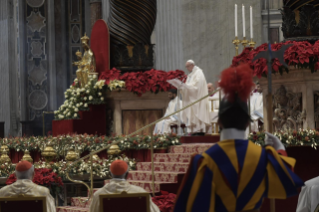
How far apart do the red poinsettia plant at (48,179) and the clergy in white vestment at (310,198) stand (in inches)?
175

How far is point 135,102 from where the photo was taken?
15.5 m

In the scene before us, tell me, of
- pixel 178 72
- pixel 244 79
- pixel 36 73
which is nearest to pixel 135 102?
pixel 178 72

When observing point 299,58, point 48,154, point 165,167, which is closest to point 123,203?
point 299,58

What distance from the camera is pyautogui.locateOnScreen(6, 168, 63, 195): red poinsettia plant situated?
10375 millimetres

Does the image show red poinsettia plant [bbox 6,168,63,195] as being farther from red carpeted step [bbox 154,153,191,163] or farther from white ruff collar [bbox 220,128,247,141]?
white ruff collar [bbox 220,128,247,141]

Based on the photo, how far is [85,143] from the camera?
43.0ft

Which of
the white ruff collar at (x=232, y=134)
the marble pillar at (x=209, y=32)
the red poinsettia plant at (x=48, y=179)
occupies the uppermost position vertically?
the marble pillar at (x=209, y=32)

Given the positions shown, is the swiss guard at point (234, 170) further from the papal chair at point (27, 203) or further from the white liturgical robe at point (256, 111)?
the white liturgical robe at point (256, 111)

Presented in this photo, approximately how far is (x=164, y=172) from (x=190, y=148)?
3.62ft

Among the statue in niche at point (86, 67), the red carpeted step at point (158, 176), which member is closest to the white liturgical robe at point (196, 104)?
the red carpeted step at point (158, 176)

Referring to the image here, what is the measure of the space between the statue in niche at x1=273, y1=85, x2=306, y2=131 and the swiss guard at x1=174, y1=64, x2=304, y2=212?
207 inches

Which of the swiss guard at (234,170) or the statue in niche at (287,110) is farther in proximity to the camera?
the statue in niche at (287,110)

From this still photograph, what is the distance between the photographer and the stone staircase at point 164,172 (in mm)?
10016

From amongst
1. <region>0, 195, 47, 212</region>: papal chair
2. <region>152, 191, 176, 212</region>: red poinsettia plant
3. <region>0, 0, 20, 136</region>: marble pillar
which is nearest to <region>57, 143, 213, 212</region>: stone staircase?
<region>152, 191, 176, 212</region>: red poinsettia plant
